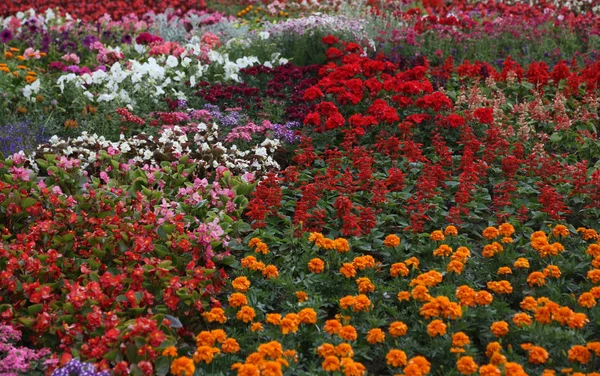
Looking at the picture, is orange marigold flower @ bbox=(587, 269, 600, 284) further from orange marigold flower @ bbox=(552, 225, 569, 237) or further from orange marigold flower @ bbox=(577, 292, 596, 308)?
orange marigold flower @ bbox=(552, 225, 569, 237)

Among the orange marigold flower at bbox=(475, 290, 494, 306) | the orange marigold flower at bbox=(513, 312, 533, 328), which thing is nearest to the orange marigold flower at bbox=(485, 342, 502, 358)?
the orange marigold flower at bbox=(513, 312, 533, 328)

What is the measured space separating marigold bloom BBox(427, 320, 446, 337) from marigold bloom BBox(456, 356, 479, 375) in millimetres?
250

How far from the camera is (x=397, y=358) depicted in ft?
11.9

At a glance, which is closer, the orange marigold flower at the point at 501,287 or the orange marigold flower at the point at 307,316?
the orange marigold flower at the point at 307,316

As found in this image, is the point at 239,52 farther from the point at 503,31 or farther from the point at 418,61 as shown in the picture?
the point at 503,31

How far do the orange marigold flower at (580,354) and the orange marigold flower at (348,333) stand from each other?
1.04 metres

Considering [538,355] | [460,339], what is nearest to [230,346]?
[460,339]

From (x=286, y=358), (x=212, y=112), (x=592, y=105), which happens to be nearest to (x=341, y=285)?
(x=286, y=358)

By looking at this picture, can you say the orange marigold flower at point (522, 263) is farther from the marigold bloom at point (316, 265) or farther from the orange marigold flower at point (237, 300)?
the orange marigold flower at point (237, 300)

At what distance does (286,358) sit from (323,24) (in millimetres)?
6551

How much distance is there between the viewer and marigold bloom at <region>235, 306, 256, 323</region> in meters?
4.05

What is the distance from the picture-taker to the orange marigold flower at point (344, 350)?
367 cm

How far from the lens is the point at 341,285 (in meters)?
4.56

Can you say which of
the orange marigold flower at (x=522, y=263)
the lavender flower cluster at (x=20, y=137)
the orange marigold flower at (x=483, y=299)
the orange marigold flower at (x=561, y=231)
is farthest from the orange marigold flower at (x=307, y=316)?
the lavender flower cluster at (x=20, y=137)
